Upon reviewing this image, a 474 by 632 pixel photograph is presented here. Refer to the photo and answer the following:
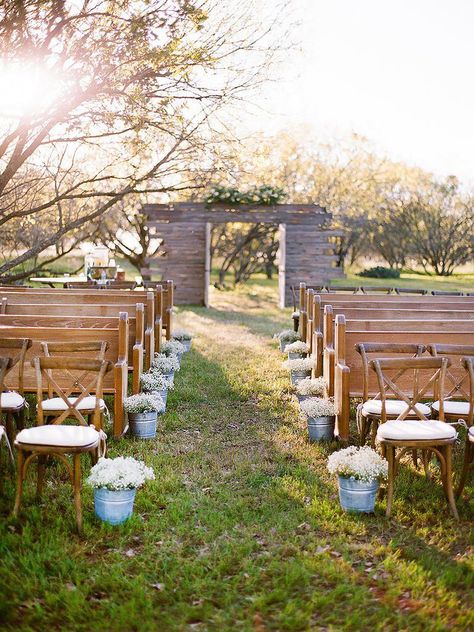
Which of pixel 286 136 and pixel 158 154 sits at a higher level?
pixel 286 136

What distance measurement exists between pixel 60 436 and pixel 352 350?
3.33 metres

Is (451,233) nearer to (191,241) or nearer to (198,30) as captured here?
(191,241)

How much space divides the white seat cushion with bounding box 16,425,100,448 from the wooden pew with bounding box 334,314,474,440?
8.64 ft

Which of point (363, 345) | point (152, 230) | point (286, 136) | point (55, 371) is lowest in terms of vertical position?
point (55, 371)

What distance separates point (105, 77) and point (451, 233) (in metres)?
39.4

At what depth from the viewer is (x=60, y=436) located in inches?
198

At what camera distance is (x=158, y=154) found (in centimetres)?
812

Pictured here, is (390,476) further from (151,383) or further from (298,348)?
(298,348)

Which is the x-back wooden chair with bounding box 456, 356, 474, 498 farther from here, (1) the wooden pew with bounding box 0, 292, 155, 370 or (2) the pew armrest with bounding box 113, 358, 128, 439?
(1) the wooden pew with bounding box 0, 292, 155, 370

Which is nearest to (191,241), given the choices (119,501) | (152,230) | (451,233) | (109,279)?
(152,230)

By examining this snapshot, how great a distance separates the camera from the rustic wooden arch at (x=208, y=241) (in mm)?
22281

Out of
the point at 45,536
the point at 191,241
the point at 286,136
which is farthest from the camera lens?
the point at 286,136

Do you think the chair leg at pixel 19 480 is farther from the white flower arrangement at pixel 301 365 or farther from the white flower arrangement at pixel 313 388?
the white flower arrangement at pixel 301 365

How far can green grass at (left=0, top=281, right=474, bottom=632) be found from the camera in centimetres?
394
